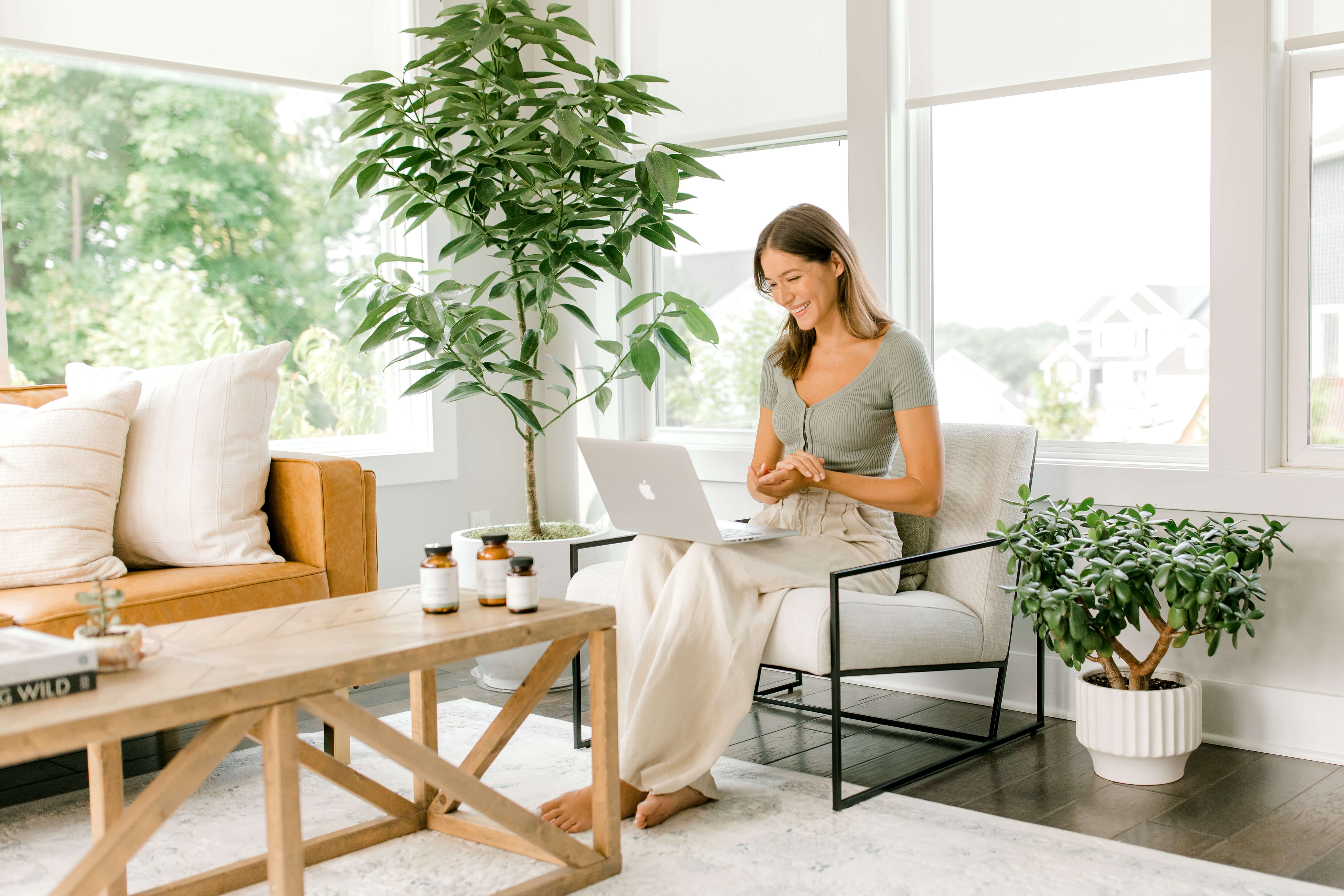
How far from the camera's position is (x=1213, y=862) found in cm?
207

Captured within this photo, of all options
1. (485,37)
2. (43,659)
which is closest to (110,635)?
(43,659)

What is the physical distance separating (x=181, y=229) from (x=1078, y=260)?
2649mm

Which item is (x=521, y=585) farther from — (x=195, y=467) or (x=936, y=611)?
(x=195, y=467)

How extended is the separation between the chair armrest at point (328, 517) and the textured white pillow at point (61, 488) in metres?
0.36

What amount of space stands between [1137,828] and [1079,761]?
434mm

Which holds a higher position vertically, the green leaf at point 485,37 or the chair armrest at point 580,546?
the green leaf at point 485,37

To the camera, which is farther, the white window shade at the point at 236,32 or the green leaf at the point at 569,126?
the white window shade at the point at 236,32

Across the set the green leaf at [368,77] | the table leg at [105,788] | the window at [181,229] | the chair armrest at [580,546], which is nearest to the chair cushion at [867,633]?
the chair armrest at [580,546]

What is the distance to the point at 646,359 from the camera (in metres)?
3.38

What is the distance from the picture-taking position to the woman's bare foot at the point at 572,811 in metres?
2.25

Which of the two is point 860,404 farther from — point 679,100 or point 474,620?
point 679,100

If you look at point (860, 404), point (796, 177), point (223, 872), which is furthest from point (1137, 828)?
point (796, 177)

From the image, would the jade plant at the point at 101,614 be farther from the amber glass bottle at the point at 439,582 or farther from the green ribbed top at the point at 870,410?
the green ribbed top at the point at 870,410

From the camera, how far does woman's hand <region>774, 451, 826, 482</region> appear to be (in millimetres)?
2576
